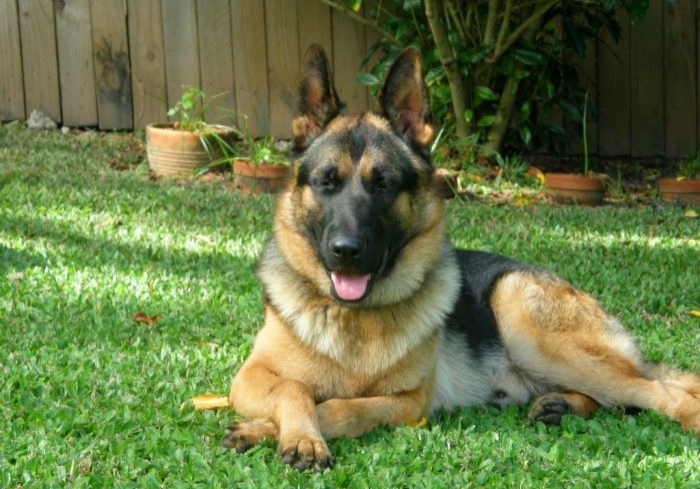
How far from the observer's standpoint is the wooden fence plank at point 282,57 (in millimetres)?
10688

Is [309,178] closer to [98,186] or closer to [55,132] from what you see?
Result: [98,186]

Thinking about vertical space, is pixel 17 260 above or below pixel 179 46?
below

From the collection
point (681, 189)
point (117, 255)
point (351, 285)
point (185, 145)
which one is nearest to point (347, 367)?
point (351, 285)

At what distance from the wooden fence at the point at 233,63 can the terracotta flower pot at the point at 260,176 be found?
166cm

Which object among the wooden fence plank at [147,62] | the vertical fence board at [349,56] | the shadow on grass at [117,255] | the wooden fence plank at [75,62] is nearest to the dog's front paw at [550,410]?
the shadow on grass at [117,255]

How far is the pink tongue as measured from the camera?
4.32 m

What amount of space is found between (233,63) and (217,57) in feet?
0.57

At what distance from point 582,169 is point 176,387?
6.67 metres

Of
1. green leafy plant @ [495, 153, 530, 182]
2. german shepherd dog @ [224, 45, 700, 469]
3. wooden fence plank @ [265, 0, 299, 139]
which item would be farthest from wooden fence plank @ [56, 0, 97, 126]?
german shepherd dog @ [224, 45, 700, 469]

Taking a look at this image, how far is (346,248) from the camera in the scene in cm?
415

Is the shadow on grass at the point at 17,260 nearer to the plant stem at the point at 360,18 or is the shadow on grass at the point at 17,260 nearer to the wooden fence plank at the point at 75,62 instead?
the wooden fence plank at the point at 75,62

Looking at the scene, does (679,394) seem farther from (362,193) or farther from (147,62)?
(147,62)

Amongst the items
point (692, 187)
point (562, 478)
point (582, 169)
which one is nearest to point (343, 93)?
point (582, 169)

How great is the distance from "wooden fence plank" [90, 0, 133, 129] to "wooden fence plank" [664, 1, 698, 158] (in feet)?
18.3
